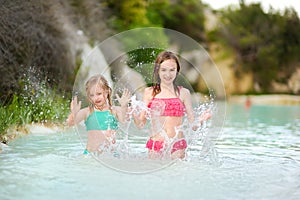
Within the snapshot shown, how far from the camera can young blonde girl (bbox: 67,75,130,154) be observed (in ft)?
16.0

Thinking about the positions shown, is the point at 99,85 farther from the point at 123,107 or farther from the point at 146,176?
the point at 146,176

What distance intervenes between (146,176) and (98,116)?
36.3 inches

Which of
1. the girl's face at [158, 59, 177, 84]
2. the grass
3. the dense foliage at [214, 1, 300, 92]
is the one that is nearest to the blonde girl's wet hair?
the girl's face at [158, 59, 177, 84]

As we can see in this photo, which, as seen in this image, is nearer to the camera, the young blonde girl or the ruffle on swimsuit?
the ruffle on swimsuit

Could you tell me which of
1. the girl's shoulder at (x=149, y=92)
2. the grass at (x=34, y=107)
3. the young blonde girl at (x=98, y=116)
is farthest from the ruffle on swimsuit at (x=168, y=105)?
the grass at (x=34, y=107)

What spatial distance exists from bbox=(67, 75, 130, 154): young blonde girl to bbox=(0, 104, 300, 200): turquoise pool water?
20cm

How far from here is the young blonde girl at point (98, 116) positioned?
16.0ft

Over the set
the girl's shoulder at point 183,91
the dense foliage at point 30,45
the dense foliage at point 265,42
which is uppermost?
the dense foliage at point 265,42

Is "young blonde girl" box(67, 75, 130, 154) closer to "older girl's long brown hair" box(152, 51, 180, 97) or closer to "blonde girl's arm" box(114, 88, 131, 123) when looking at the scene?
"blonde girl's arm" box(114, 88, 131, 123)

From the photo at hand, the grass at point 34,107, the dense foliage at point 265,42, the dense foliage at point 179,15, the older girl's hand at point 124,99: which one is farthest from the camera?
the dense foliage at point 265,42

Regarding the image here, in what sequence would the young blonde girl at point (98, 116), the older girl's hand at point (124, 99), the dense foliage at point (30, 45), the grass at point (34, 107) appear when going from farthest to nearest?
the dense foliage at point (30, 45), the grass at point (34, 107), the young blonde girl at point (98, 116), the older girl's hand at point (124, 99)

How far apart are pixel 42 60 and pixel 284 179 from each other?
18.8 feet

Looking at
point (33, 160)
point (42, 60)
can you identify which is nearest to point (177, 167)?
point (33, 160)

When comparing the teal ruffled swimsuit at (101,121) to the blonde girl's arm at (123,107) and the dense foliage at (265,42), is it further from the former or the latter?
the dense foliage at (265,42)
